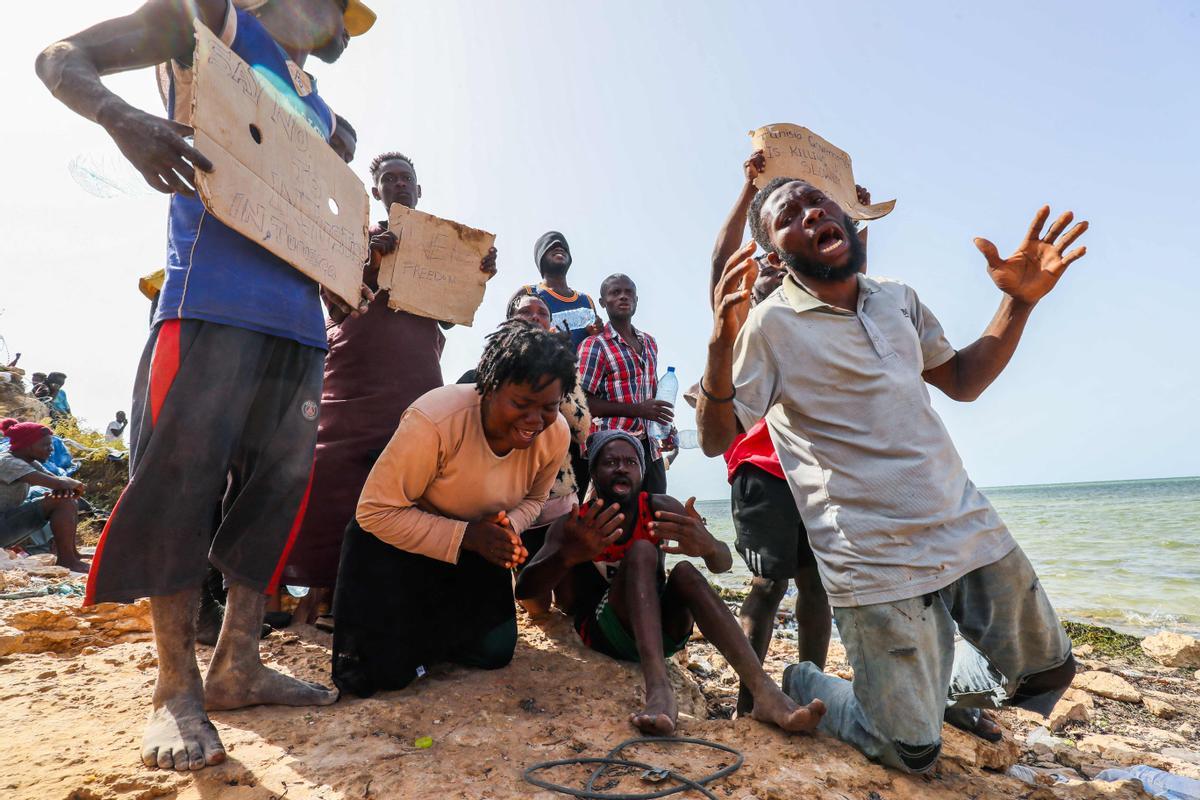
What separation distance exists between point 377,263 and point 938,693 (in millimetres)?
3007

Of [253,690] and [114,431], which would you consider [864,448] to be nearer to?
[253,690]

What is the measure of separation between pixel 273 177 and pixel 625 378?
8.15 feet

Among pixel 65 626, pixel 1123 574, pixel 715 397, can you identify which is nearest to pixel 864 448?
pixel 715 397

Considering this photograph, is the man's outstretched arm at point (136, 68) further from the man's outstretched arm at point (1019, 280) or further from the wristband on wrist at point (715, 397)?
the man's outstretched arm at point (1019, 280)

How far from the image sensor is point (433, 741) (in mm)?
2004

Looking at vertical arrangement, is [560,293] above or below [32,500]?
above

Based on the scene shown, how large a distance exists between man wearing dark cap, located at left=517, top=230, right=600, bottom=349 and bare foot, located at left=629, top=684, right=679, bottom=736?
232 cm

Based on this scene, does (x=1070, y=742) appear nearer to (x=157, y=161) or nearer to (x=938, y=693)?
(x=938, y=693)

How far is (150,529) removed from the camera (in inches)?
72.0

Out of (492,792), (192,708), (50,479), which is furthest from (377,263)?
(50,479)

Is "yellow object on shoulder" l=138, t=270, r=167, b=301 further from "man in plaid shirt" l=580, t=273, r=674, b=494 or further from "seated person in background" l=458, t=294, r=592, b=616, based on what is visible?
"man in plaid shirt" l=580, t=273, r=674, b=494

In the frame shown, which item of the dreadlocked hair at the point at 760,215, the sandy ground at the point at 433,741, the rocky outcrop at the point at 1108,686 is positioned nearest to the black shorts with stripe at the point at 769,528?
the sandy ground at the point at 433,741

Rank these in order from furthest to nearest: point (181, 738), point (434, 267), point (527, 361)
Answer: point (434, 267) < point (527, 361) < point (181, 738)

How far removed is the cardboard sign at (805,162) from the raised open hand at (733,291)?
1.33m
